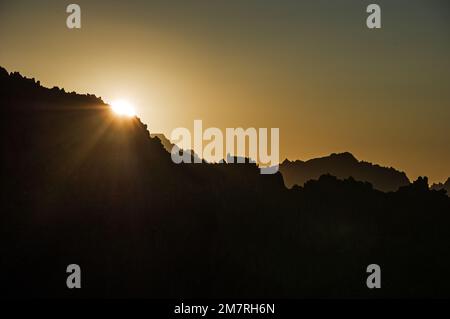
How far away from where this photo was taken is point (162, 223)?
431 feet

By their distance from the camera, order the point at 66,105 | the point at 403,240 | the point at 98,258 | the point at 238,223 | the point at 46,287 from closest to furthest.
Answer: the point at 46,287, the point at 98,258, the point at 66,105, the point at 238,223, the point at 403,240

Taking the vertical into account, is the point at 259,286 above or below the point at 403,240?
below

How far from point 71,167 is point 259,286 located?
5105cm

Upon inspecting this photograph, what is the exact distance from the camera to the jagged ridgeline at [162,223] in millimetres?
110688

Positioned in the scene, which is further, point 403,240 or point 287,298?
point 403,240

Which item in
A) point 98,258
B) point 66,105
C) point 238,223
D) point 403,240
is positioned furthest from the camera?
point 403,240

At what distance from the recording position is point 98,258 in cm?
11588

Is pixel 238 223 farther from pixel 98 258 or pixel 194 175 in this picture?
pixel 98 258

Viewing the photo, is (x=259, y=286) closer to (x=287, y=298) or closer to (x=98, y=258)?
(x=287, y=298)

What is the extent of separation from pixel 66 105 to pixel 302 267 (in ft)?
231

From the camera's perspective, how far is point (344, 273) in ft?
506

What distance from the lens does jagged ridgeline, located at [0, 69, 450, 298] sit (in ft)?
363

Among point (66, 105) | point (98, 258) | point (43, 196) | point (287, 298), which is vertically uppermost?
point (66, 105)

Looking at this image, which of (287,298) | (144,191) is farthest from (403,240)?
(144,191)
